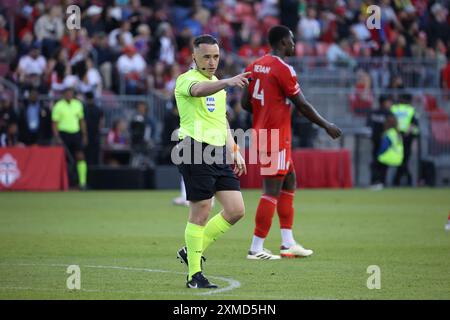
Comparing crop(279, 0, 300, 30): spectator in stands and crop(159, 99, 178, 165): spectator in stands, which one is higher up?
crop(279, 0, 300, 30): spectator in stands

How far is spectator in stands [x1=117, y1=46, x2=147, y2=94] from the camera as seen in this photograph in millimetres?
28438

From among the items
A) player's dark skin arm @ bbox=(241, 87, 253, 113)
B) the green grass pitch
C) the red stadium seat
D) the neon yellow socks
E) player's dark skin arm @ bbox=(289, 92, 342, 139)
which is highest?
the red stadium seat

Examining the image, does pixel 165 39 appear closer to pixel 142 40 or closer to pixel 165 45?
pixel 165 45

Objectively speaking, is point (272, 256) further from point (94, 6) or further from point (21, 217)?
point (94, 6)

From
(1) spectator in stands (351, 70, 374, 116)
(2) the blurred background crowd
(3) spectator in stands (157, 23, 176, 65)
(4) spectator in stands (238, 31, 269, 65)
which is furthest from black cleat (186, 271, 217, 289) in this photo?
(1) spectator in stands (351, 70, 374, 116)

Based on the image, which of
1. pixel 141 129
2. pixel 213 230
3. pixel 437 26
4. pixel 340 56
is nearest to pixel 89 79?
pixel 141 129

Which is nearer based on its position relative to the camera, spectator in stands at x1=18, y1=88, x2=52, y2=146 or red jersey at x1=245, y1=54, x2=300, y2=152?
red jersey at x1=245, y1=54, x2=300, y2=152

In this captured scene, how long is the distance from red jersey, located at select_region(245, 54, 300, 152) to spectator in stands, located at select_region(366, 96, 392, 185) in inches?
639

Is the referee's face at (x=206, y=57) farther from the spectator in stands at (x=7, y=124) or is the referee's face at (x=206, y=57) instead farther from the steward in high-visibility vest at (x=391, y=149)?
the steward in high-visibility vest at (x=391, y=149)

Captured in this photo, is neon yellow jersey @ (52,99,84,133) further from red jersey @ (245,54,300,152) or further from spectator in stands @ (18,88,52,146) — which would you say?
red jersey @ (245,54,300,152)

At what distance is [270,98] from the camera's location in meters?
13.0

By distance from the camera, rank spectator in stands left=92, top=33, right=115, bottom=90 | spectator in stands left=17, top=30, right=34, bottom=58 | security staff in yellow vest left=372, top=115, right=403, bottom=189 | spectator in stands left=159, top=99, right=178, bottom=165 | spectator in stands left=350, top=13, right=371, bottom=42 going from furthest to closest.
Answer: spectator in stands left=350, top=13, right=371, bottom=42, security staff in yellow vest left=372, top=115, right=403, bottom=189, spectator in stands left=92, top=33, right=115, bottom=90, spectator in stands left=17, top=30, right=34, bottom=58, spectator in stands left=159, top=99, right=178, bottom=165

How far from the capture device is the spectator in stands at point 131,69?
93.3ft

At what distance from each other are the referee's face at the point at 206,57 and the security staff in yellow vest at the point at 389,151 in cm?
1904
